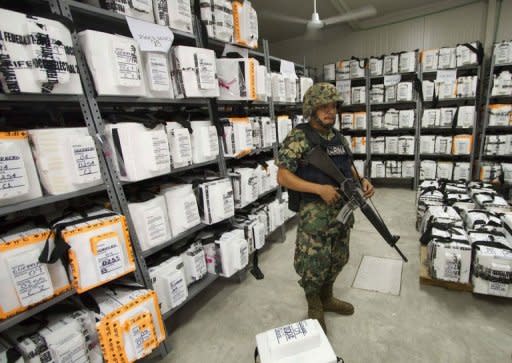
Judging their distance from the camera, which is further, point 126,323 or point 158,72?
point 158,72

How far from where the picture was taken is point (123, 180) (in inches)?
57.6

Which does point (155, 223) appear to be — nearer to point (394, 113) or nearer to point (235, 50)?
point (235, 50)

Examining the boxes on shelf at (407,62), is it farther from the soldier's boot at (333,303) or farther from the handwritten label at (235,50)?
the soldier's boot at (333,303)

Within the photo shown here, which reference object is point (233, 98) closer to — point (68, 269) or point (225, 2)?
point (225, 2)

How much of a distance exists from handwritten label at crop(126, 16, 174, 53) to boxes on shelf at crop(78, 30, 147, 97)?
5cm

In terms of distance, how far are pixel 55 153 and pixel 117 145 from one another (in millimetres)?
282

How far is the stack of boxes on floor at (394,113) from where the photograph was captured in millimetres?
4164

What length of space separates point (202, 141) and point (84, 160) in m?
0.79

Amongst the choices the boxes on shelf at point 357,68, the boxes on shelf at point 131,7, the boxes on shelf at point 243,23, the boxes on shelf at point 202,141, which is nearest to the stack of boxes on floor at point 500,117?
the boxes on shelf at point 357,68

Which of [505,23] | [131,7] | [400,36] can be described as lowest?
[131,7]

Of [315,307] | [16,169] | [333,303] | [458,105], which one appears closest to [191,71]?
[16,169]

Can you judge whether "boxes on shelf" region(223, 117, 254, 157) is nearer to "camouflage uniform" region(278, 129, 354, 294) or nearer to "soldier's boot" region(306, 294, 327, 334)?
"camouflage uniform" region(278, 129, 354, 294)

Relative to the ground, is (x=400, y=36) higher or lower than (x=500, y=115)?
higher

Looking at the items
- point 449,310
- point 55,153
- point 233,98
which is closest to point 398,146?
point 449,310
